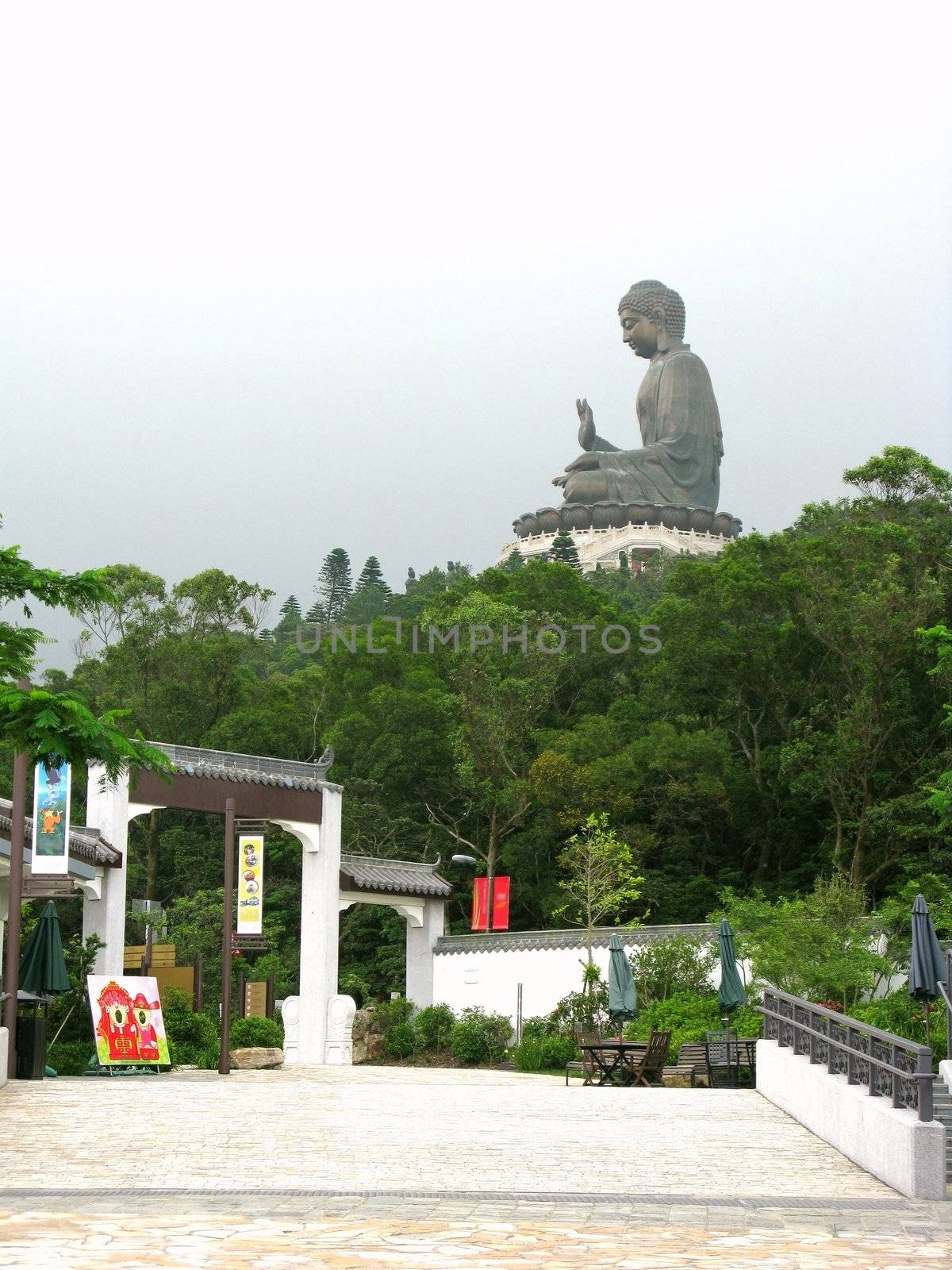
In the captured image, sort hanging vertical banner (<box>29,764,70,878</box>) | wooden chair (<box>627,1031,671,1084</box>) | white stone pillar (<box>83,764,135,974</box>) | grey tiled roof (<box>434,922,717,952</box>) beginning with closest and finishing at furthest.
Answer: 1. wooden chair (<box>627,1031,671,1084</box>)
2. hanging vertical banner (<box>29,764,70,878</box>)
3. white stone pillar (<box>83,764,135,974</box>)
4. grey tiled roof (<box>434,922,717,952</box>)

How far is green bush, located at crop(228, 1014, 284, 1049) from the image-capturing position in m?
28.3

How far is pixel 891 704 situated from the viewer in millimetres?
39125

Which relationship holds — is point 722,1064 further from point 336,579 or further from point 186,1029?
point 336,579

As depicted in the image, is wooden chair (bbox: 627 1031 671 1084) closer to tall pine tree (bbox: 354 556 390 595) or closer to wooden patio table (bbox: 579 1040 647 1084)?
wooden patio table (bbox: 579 1040 647 1084)

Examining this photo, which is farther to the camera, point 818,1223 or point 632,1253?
point 818,1223

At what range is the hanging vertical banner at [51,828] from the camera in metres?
22.0

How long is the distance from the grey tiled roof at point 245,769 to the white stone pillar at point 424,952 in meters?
5.11

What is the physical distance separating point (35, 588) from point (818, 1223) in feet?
26.6

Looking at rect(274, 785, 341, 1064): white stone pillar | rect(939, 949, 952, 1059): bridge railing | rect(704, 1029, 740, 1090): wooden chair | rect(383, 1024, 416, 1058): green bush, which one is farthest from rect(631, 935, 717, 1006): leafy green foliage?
rect(939, 949, 952, 1059): bridge railing

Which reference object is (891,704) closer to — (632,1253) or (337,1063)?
(337,1063)

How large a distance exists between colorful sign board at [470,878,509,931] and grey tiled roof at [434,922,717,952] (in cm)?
224

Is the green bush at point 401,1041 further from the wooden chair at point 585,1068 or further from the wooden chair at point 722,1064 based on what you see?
the wooden chair at point 722,1064

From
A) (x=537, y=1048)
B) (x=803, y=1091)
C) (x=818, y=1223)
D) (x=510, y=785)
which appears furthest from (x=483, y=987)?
(x=818, y=1223)

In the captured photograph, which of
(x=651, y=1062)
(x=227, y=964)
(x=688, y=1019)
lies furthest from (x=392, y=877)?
(x=651, y=1062)
